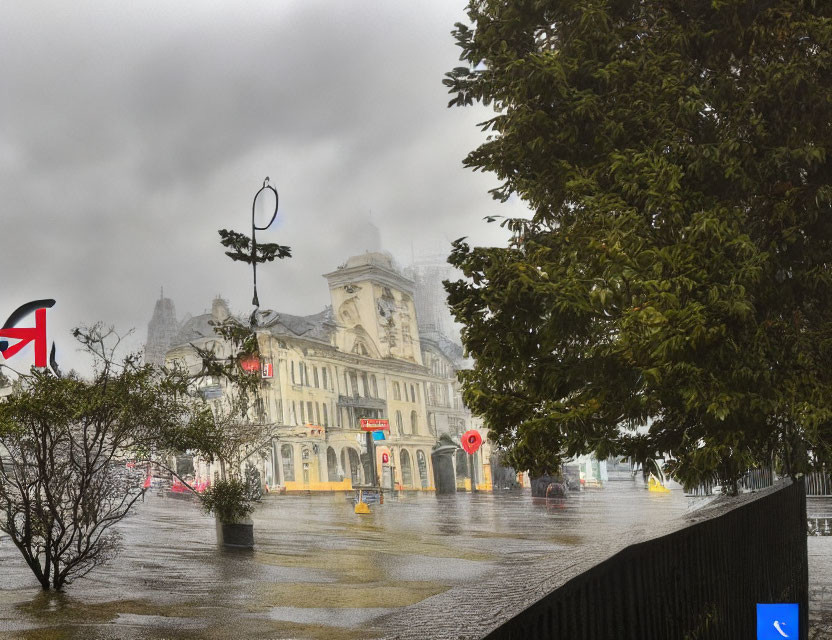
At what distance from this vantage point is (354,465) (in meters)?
46.2

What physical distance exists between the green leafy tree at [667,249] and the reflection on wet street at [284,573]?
5.95ft

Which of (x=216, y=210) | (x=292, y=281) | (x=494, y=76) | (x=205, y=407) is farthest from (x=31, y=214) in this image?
(x=494, y=76)

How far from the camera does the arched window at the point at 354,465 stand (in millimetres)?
46144

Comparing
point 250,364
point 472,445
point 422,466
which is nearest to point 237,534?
point 250,364

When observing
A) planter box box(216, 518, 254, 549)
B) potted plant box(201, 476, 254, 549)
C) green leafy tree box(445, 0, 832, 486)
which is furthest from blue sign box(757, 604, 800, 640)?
planter box box(216, 518, 254, 549)

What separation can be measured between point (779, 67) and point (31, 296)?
29.7m

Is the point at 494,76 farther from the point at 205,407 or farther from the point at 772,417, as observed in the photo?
the point at 205,407

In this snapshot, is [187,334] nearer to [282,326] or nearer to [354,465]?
[282,326]

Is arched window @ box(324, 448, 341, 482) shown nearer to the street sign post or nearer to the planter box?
the street sign post

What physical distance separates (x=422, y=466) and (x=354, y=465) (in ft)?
14.3

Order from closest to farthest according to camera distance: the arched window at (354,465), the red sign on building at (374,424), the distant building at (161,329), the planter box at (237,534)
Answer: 1. the planter box at (237,534)
2. the distant building at (161,329)
3. the arched window at (354,465)
4. the red sign on building at (374,424)

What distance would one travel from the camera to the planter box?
52.6ft

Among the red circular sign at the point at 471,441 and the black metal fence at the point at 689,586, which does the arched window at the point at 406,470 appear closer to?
the red circular sign at the point at 471,441

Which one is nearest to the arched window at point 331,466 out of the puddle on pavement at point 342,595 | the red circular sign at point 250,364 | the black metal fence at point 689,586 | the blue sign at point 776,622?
the red circular sign at point 250,364
